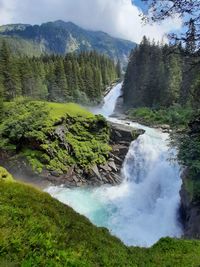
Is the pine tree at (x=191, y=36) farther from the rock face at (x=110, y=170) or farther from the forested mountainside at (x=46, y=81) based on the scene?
the forested mountainside at (x=46, y=81)

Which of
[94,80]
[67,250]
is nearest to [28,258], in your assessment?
[67,250]

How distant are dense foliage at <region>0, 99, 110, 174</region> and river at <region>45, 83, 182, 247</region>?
131 inches

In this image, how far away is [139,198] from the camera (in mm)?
27328

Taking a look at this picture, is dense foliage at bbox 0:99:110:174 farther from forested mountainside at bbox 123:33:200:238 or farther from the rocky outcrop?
forested mountainside at bbox 123:33:200:238

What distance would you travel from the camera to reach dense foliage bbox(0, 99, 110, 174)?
104 feet

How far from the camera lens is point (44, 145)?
104 feet

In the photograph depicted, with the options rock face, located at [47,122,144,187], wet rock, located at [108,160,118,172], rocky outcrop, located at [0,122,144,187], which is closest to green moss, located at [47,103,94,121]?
rocky outcrop, located at [0,122,144,187]

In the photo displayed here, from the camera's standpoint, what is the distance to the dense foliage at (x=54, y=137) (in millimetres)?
31734

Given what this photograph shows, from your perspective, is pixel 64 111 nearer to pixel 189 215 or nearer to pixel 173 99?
pixel 189 215

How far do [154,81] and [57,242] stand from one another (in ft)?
201

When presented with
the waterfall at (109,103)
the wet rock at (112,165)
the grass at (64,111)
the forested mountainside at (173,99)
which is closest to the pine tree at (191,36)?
the forested mountainside at (173,99)

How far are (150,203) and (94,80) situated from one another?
192ft

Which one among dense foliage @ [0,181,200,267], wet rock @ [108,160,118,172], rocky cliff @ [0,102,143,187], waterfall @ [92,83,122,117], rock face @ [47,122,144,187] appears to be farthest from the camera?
waterfall @ [92,83,122,117]

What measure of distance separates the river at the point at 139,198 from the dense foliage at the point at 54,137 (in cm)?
332
